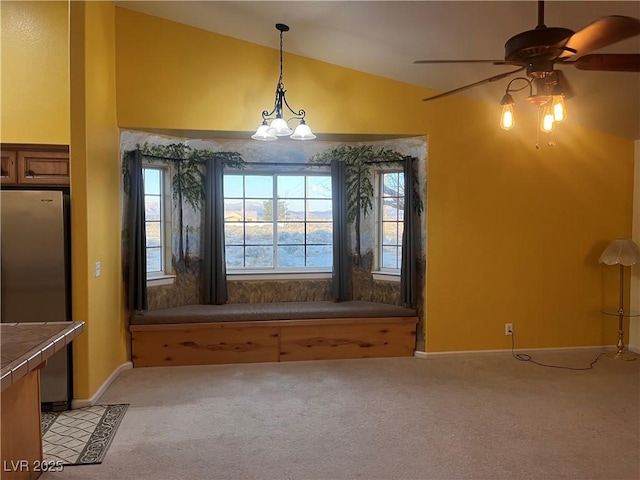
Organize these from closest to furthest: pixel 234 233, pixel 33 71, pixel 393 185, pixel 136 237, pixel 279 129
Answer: pixel 279 129 → pixel 33 71 → pixel 136 237 → pixel 393 185 → pixel 234 233

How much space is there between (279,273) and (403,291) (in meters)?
1.39

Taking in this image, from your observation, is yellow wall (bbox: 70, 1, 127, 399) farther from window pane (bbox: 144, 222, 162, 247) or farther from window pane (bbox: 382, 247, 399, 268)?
window pane (bbox: 382, 247, 399, 268)

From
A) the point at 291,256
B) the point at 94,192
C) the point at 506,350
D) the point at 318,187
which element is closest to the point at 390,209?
the point at 318,187

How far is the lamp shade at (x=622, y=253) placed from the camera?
408cm

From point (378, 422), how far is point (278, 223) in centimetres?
262

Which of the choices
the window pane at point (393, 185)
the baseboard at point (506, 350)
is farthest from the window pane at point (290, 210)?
the baseboard at point (506, 350)

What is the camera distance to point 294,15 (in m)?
3.41

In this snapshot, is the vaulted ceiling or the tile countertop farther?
the vaulted ceiling

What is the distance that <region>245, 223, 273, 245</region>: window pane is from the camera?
490 centimetres

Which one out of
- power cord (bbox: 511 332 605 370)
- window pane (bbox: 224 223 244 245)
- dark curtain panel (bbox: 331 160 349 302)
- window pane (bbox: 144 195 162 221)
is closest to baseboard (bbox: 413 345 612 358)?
power cord (bbox: 511 332 605 370)

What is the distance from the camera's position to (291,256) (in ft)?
16.3

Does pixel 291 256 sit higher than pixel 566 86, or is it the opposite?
pixel 566 86

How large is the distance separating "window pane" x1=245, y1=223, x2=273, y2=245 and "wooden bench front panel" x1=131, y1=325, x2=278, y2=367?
1123mm

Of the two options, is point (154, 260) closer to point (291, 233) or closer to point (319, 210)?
point (291, 233)
